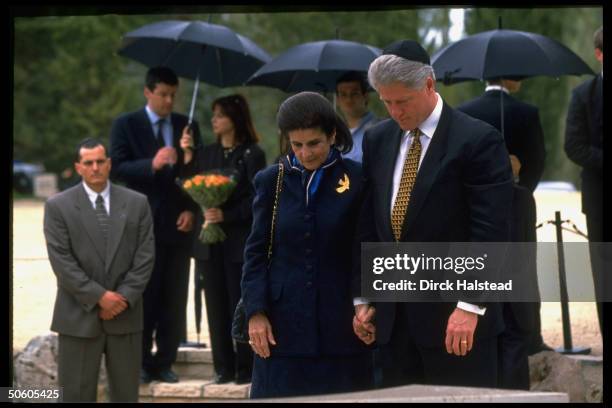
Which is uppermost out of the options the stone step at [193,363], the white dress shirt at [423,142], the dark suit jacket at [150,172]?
the dark suit jacket at [150,172]

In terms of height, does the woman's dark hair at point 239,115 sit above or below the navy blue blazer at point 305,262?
above

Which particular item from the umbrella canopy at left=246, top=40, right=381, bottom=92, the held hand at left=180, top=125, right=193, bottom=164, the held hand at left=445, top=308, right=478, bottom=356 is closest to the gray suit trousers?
the held hand at left=180, top=125, right=193, bottom=164

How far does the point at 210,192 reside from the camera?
7.03 metres

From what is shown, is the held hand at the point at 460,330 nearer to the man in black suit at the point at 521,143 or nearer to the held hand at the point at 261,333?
the held hand at the point at 261,333

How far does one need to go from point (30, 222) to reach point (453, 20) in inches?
402

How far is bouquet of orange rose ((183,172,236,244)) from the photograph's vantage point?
7.01 m

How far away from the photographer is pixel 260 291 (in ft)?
15.2

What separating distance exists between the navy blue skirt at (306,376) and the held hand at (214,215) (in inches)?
96.7

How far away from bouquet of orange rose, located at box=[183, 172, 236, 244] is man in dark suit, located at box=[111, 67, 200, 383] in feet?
1.22

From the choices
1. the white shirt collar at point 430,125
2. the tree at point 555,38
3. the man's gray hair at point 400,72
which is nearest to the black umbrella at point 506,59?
→ the tree at point 555,38

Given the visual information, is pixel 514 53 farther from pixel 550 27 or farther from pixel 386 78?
pixel 550 27

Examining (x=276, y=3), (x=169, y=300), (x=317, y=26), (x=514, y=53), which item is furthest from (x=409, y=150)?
(x=317, y=26)

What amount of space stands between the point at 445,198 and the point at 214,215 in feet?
9.52

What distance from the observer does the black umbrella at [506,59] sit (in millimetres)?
6543
